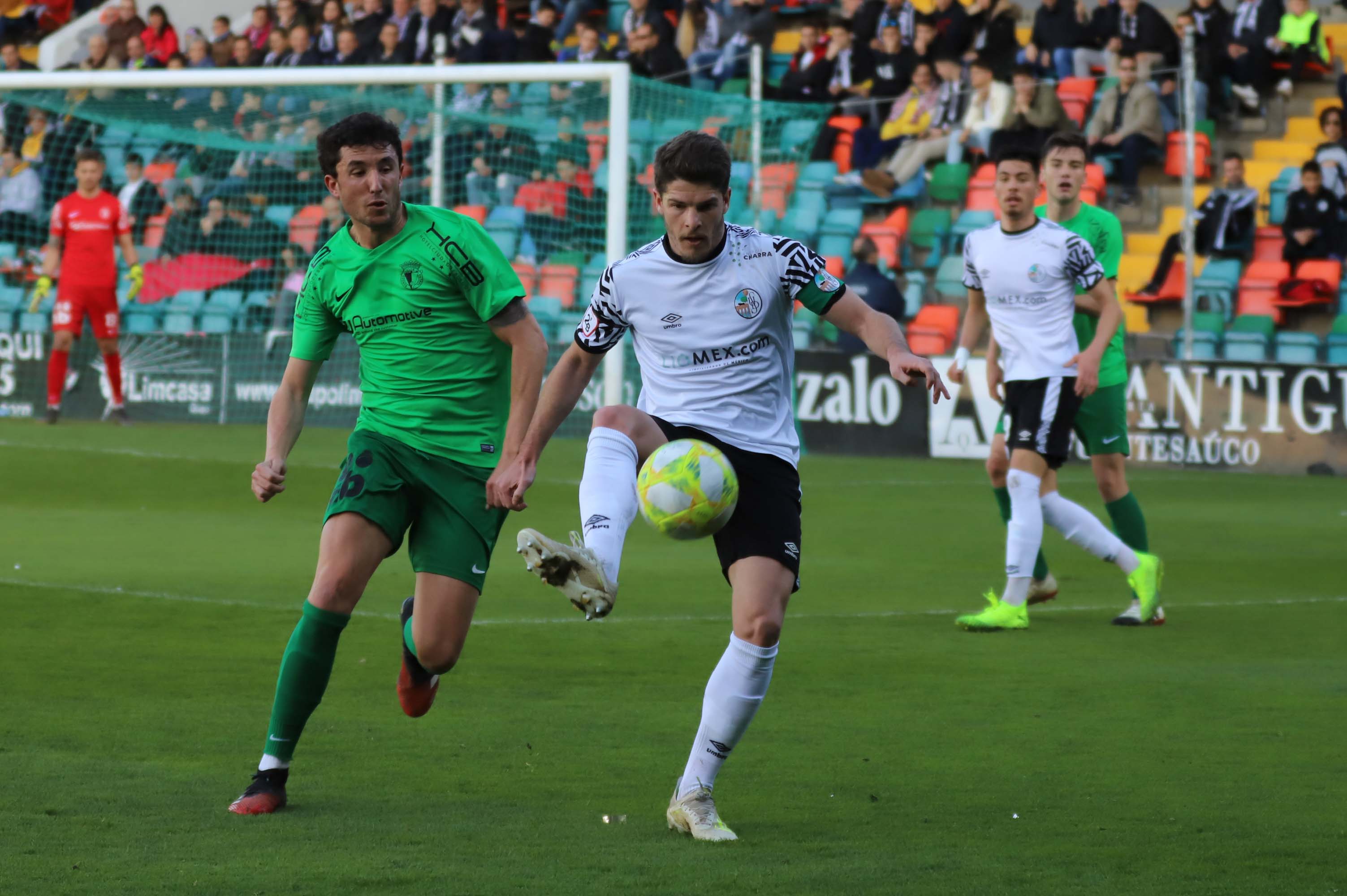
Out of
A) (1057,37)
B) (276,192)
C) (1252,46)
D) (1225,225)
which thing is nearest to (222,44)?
(276,192)

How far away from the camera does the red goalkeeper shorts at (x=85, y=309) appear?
58.4 feet

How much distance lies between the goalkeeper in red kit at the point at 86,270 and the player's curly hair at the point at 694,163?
550 inches

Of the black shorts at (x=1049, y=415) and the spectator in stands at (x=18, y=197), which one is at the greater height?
the black shorts at (x=1049, y=415)

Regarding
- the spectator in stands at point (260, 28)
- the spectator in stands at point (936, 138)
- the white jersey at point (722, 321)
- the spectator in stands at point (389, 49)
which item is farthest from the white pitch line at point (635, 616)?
the spectator in stands at point (260, 28)

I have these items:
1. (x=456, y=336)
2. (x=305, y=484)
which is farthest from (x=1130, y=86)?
(x=456, y=336)

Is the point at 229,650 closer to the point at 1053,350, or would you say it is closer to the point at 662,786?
the point at 662,786

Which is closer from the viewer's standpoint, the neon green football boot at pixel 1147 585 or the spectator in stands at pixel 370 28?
the neon green football boot at pixel 1147 585

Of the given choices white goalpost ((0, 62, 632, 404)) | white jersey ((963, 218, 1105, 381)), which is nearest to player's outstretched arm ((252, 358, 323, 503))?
white jersey ((963, 218, 1105, 381))

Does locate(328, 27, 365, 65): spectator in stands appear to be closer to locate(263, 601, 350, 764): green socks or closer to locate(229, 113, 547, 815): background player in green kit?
locate(229, 113, 547, 815): background player in green kit

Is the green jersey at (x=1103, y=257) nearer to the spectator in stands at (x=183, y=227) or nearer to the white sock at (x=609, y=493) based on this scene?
the white sock at (x=609, y=493)

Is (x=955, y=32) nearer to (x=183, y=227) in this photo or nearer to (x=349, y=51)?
(x=349, y=51)

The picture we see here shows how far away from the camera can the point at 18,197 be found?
20281mm

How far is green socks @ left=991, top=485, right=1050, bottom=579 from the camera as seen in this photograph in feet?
30.0

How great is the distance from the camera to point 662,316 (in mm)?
4926
